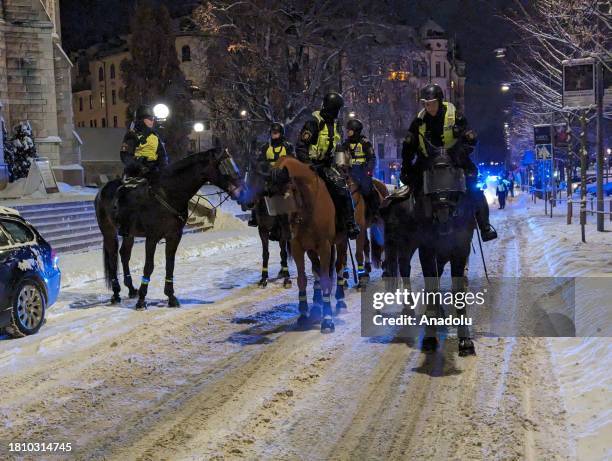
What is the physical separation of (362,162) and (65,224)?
1298 centimetres

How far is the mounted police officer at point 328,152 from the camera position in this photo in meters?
9.25

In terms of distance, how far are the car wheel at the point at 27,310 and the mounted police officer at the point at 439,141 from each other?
491 centimetres

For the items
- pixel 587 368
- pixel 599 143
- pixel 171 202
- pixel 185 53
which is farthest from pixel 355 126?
pixel 185 53

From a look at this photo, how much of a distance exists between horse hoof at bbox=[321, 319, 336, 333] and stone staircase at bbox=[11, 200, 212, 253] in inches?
479

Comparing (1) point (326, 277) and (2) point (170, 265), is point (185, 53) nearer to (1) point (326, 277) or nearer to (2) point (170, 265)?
(2) point (170, 265)

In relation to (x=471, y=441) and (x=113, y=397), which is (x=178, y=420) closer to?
(x=113, y=397)

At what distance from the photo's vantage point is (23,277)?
28.6ft

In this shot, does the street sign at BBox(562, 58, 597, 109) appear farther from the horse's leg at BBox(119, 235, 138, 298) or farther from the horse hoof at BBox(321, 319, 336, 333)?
the horse's leg at BBox(119, 235, 138, 298)

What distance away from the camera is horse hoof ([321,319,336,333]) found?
8.66 metres

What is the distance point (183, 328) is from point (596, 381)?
17.2 feet

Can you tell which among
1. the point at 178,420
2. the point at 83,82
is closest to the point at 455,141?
the point at 178,420

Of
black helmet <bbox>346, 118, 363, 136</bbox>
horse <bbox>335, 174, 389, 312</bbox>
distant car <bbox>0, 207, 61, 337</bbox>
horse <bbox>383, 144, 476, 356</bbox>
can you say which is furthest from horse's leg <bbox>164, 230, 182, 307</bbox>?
horse <bbox>383, 144, 476, 356</bbox>

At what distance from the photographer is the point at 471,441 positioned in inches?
199

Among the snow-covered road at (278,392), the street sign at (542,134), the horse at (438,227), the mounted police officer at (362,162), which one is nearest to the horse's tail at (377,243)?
the mounted police officer at (362,162)
